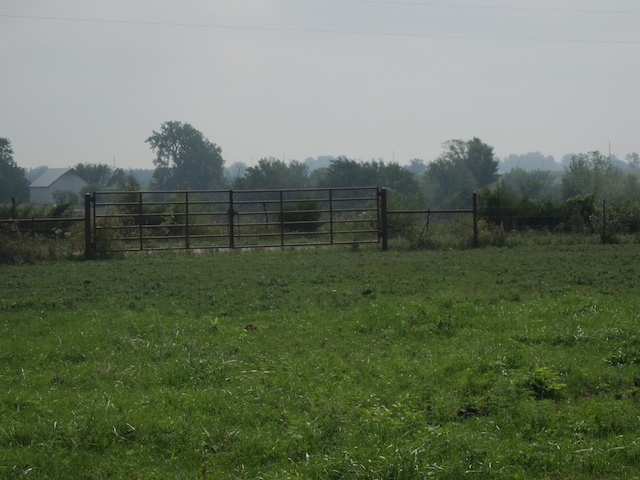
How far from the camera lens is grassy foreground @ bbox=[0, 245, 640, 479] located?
4.89 meters

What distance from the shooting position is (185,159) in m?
71.3

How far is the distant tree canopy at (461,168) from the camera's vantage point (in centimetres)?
6481

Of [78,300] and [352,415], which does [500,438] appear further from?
[78,300]

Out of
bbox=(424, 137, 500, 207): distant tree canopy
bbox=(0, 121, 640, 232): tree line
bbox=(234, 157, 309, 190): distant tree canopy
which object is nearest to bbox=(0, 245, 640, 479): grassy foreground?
bbox=(0, 121, 640, 232): tree line

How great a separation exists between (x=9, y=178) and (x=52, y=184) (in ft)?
21.1

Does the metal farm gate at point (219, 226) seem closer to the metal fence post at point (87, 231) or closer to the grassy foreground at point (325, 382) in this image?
the metal fence post at point (87, 231)

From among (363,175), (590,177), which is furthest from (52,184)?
(590,177)

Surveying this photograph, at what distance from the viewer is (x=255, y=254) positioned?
20.3 m

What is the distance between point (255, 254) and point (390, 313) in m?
11.0

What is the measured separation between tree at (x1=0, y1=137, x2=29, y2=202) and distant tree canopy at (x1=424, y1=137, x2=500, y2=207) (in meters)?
34.8

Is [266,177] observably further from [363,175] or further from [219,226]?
[219,226]

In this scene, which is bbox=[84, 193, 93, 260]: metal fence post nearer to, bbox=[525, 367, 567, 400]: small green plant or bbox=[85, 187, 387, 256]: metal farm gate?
bbox=[85, 187, 387, 256]: metal farm gate

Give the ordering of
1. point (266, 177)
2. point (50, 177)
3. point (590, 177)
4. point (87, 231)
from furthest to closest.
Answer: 1. point (50, 177)
2. point (266, 177)
3. point (590, 177)
4. point (87, 231)

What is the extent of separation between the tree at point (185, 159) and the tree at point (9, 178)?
11.2 meters
